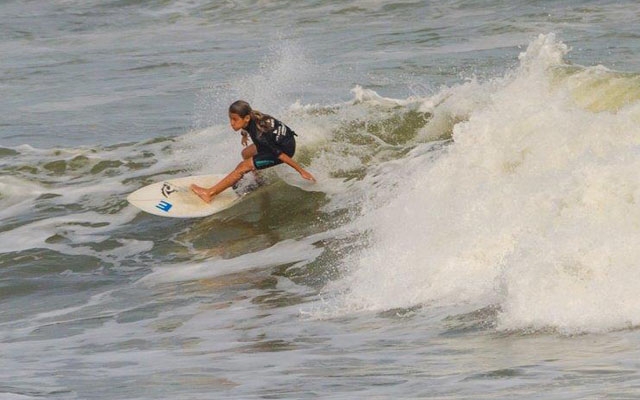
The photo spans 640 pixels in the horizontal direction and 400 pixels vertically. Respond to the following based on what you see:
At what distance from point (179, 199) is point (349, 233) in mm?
2531

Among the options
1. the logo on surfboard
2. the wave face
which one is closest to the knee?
the logo on surfboard

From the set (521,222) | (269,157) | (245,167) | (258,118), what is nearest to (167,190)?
(245,167)

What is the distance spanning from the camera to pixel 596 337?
6723mm

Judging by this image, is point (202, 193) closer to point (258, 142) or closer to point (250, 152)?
point (250, 152)

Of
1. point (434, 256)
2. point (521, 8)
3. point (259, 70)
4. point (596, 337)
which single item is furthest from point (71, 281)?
point (521, 8)

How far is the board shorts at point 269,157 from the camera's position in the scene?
12.8 m

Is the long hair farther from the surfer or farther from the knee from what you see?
the knee

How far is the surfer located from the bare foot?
0.03 m

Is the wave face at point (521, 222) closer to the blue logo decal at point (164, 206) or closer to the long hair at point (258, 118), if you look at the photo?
the long hair at point (258, 118)

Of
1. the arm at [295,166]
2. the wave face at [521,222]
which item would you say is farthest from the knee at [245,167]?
the wave face at [521,222]

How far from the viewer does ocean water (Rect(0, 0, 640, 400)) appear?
6879 mm

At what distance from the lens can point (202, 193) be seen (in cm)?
1313

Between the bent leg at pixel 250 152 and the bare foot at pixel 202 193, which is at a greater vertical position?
the bent leg at pixel 250 152

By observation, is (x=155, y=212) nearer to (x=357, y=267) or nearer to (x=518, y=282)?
(x=357, y=267)
